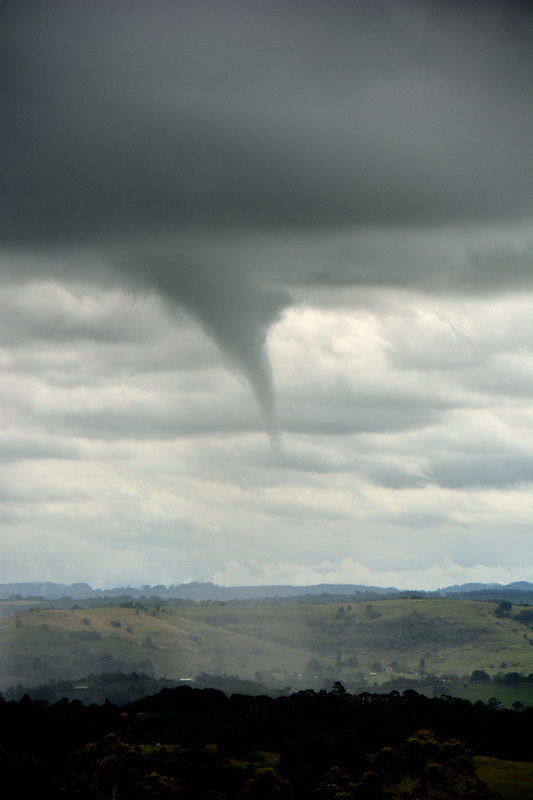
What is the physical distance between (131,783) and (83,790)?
11774mm

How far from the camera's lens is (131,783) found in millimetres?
199125

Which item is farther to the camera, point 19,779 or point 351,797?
point 351,797

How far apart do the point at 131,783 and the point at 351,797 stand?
38.3 meters

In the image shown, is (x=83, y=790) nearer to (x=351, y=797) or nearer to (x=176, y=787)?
(x=176, y=787)

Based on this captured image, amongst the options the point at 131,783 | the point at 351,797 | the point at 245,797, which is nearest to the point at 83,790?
the point at 131,783

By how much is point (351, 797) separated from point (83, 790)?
4636 centimetres

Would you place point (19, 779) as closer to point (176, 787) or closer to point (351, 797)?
point (176, 787)

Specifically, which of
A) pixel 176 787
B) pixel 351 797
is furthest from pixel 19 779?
pixel 351 797

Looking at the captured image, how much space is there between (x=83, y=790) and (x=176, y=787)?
16996 mm

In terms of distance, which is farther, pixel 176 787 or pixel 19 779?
pixel 176 787

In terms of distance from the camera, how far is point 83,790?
189750 mm

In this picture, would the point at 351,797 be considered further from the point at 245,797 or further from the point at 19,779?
the point at 19,779

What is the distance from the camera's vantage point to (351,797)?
19950 centimetres

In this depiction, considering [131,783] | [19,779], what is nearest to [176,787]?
[131,783]
